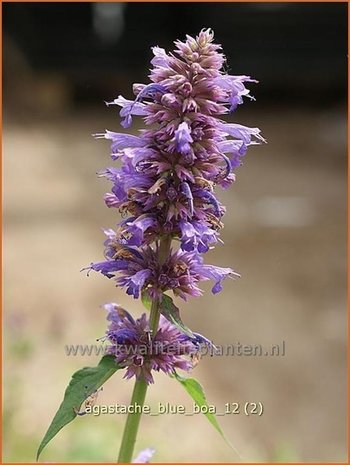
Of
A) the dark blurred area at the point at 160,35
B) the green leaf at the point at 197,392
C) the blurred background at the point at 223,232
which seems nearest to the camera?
the green leaf at the point at 197,392

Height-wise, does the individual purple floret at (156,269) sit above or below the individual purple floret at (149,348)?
above

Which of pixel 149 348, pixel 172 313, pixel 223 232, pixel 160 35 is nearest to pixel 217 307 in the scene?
pixel 223 232

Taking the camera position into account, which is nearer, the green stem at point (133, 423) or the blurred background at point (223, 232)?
the green stem at point (133, 423)

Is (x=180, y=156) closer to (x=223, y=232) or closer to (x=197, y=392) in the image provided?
(x=197, y=392)

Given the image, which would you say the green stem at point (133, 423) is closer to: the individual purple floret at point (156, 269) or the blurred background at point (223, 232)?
the individual purple floret at point (156, 269)

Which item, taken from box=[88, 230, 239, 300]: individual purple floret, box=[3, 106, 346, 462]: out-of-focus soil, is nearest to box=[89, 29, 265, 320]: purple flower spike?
box=[88, 230, 239, 300]: individual purple floret

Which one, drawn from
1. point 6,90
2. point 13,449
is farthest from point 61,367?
point 6,90

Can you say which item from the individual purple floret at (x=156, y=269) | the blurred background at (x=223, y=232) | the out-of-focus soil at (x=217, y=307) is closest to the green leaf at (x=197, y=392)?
the individual purple floret at (x=156, y=269)
